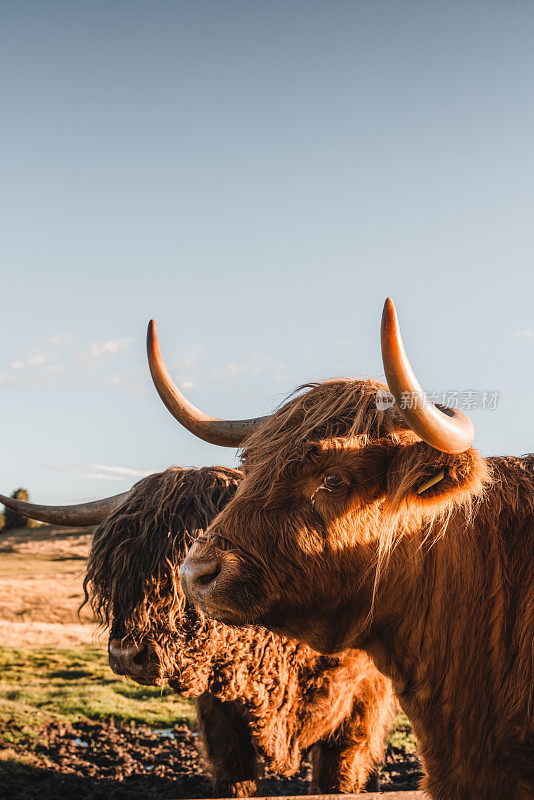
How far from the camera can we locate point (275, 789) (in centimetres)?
474

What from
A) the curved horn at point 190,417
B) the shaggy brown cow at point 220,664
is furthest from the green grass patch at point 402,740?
the curved horn at point 190,417

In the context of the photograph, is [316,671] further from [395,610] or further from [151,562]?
[395,610]

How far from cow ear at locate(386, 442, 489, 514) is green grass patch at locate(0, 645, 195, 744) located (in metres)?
4.00

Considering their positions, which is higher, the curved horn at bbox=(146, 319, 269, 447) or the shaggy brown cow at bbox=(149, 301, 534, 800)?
the curved horn at bbox=(146, 319, 269, 447)

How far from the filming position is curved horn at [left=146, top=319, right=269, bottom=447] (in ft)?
9.87

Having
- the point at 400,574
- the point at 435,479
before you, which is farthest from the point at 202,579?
the point at 435,479

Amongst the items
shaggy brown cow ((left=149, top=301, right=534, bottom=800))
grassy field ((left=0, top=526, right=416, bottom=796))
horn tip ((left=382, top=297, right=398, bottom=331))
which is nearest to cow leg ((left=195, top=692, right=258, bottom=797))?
grassy field ((left=0, top=526, right=416, bottom=796))

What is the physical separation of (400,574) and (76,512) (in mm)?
2279

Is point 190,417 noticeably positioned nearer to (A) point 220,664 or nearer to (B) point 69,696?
(A) point 220,664

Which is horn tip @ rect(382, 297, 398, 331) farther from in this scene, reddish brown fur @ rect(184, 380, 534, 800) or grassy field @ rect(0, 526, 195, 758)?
grassy field @ rect(0, 526, 195, 758)

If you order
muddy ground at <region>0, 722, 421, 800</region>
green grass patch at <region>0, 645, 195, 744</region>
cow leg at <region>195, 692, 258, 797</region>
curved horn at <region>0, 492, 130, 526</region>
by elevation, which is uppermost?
curved horn at <region>0, 492, 130, 526</region>

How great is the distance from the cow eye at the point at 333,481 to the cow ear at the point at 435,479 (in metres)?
0.16

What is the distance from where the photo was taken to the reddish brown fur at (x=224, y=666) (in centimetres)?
297

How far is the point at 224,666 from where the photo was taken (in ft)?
9.98
